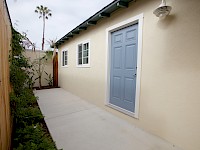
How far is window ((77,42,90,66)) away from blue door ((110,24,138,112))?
5.07ft

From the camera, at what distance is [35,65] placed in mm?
7840

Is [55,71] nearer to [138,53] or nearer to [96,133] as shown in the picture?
[96,133]

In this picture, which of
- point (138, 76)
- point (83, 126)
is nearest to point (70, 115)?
point (83, 126)

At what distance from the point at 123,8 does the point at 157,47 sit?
139 cm

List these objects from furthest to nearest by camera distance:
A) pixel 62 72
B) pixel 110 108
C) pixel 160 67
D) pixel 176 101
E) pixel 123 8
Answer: pixel 62 72 < pixel 110 108 < pixel 123 8 < pixel 160 67 < pixel 176 101

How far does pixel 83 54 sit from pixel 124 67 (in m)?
2.41

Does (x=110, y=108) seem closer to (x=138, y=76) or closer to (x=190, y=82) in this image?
(x=138, y=76)

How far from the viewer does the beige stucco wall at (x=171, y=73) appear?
186 centimetres

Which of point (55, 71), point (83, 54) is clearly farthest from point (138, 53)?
point (55, 71)

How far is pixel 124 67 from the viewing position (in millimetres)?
3100

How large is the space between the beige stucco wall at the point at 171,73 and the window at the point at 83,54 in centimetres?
204

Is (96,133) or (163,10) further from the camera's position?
(96,133)


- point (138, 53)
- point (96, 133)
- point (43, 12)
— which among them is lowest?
point (96, 133)

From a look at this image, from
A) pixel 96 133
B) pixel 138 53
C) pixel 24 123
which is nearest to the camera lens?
pixel 24 123
